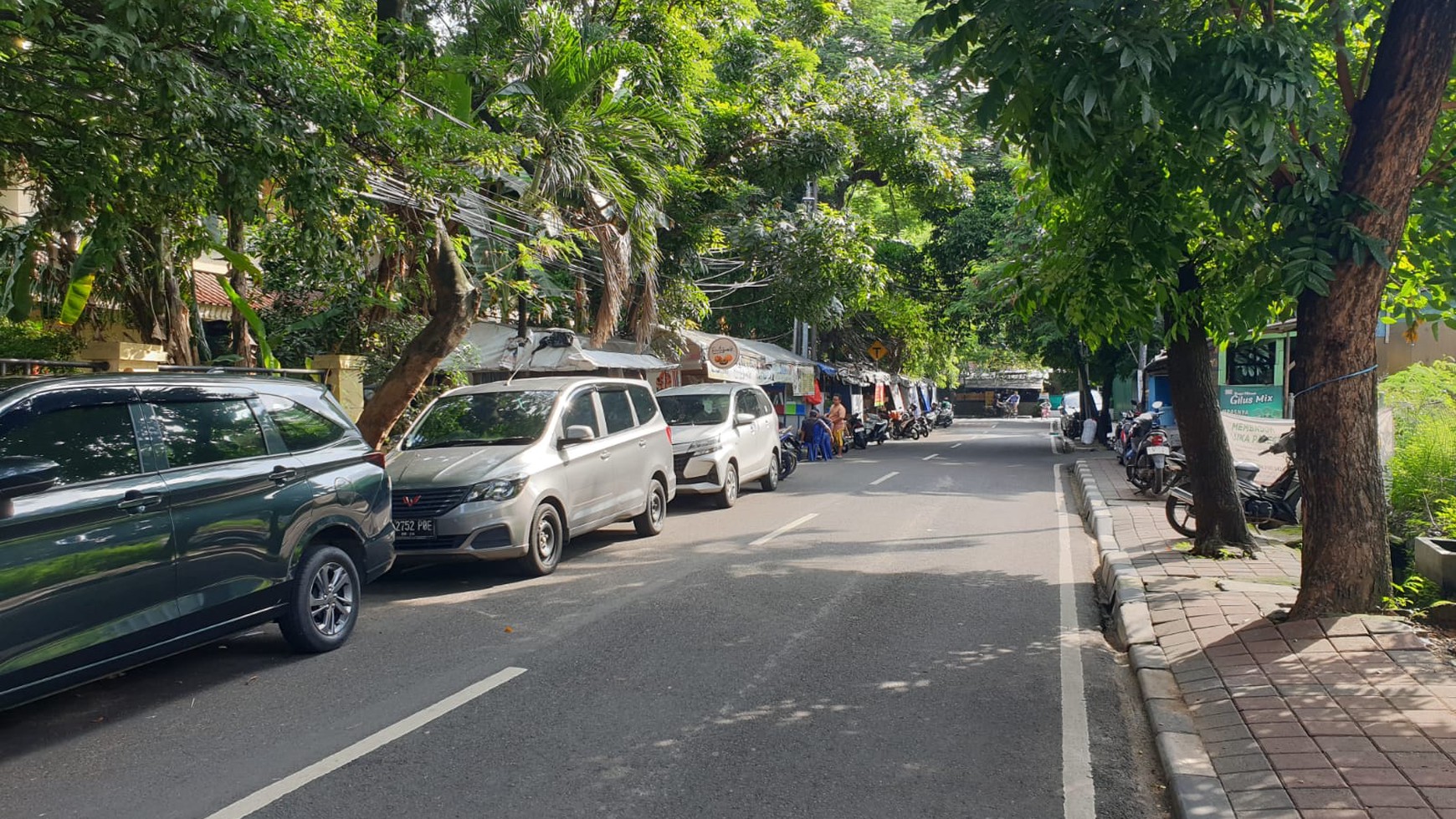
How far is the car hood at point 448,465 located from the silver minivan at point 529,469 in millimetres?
12

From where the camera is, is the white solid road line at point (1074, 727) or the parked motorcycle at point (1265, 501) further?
the parked motorcycle at point (1265, 501)

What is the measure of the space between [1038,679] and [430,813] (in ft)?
11.6

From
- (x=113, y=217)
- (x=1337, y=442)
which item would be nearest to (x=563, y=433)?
(x=113, y=217)

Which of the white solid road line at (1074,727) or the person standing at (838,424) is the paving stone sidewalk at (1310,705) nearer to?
the white solid road line at (1074,727)

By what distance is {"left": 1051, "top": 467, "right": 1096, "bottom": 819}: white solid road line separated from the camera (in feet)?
13.1

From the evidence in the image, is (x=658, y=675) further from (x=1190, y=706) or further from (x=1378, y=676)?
(x=1378, y=676)

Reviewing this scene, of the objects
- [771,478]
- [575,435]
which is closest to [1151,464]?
[771,478]

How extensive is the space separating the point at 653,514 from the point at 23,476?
727cm

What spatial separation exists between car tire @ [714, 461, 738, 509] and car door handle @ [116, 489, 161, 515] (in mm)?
9350

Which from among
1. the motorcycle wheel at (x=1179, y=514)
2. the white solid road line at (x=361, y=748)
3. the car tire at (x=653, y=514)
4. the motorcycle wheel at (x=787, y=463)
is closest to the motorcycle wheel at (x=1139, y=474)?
the motorcycle wheel at (x=1179, y=514)

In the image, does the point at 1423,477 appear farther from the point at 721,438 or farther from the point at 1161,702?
the point at 721,438

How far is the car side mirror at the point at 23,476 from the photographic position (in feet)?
13.4

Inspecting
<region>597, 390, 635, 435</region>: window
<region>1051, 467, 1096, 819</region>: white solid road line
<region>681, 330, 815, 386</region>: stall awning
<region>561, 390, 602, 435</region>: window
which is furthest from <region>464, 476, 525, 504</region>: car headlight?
<region>681, 330, 815, 386</region>: stall awning

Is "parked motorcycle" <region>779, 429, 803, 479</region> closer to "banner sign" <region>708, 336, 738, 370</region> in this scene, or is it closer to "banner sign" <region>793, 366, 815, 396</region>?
"banner sign" <region>708, 336, 738, 370</region>
